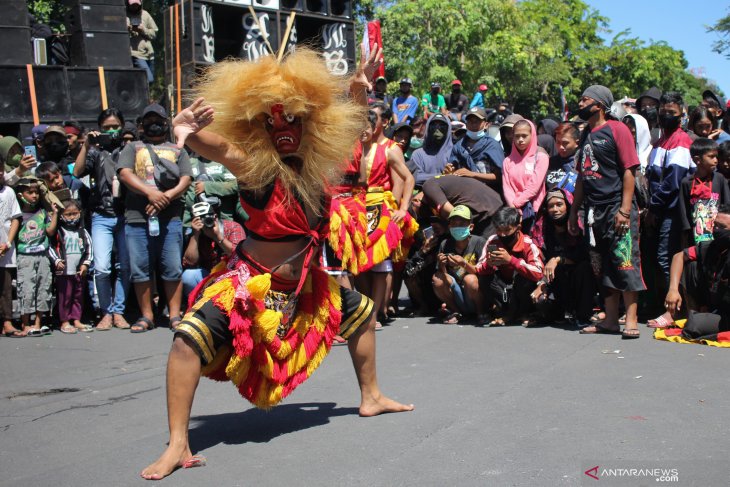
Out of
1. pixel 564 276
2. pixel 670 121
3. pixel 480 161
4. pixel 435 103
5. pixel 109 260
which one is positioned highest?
pixel 435 103

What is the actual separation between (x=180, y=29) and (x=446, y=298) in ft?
26.0

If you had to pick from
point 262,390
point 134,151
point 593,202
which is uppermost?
point 134,151

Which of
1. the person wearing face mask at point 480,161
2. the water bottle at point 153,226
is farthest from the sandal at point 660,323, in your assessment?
the water bottle at point 153,226

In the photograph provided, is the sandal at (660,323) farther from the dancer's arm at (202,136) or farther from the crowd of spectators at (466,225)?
the dancer's arm at (202,136)

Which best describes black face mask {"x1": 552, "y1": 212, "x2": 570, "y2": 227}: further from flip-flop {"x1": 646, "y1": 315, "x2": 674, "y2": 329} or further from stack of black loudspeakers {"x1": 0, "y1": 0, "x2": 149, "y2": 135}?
stack of black loudspeakers {"x1": 0, "y1": 0, "x2": 149, "y2": 135}

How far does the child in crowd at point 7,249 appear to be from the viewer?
820cm

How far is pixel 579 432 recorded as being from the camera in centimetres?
450

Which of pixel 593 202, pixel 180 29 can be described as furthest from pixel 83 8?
pixel 593 202

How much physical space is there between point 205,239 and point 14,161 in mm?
2529

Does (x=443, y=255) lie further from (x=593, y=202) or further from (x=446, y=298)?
(x=593, y=202)

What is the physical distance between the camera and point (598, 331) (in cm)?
760

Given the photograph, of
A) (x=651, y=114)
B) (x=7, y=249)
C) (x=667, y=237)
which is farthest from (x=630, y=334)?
(x=7, y=249)

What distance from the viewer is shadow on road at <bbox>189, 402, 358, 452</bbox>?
467 cm

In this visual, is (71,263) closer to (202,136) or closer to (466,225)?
(466,225)
